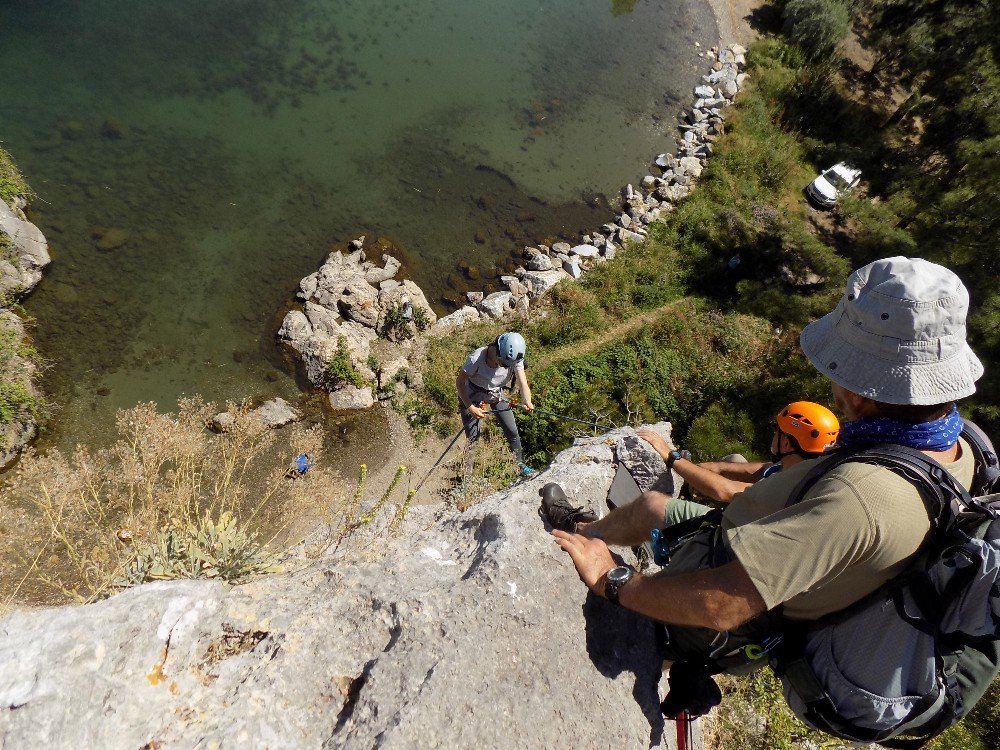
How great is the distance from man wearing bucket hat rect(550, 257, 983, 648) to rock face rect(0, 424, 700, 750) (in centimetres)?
120

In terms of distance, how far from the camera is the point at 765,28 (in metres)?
21.3

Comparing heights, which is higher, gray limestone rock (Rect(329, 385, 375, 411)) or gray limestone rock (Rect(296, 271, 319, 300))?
gray limestone rock (Rect(296, 271, 319, 300))

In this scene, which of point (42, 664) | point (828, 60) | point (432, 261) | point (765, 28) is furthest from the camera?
point (765, 28)

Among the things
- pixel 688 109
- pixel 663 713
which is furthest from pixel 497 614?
pixel 688 109

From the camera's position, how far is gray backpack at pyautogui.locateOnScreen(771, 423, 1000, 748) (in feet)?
6.38

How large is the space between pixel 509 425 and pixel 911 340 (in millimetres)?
6571

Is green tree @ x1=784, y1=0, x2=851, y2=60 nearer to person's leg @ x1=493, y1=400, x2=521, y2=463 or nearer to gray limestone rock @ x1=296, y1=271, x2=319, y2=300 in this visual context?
gray limestone rock @ x1=296, y1=271, x2=319, y2=300

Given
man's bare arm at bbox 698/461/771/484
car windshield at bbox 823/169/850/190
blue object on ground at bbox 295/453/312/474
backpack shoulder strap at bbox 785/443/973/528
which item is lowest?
blue object on ground at bbox 295/453/312/474

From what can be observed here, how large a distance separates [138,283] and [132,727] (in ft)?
34.5

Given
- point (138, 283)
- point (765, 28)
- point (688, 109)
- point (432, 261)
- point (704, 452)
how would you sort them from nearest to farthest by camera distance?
point (704, 452) < point (138, 283) < point (432, 261) < point (688, 109) < point (765, 28)

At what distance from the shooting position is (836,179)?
15117 mm

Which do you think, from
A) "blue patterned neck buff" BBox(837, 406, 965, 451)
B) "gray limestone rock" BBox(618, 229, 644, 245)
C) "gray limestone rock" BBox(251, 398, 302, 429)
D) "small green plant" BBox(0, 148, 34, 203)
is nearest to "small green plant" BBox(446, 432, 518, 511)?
"gray limestone rock" BBox(251, 398, 302, 429)

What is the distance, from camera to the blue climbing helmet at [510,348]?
6962 mm

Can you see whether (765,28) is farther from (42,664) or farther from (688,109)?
(42,664)
